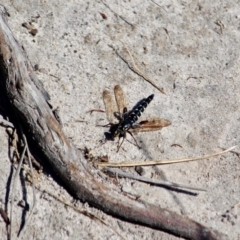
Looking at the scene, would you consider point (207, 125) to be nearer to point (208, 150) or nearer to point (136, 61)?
point (208, 150)

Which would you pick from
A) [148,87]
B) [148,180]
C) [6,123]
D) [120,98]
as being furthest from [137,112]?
[6,123]

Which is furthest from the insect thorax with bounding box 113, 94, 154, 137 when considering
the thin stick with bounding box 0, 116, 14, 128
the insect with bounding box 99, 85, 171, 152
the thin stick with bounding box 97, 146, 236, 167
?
the thin stick with bounding box 0, 116, 14, 128

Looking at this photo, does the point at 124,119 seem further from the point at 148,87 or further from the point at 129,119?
the point at 148,87

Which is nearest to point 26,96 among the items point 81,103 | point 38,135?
point 38,135

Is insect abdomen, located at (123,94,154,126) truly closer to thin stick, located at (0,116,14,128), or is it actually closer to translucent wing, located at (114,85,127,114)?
translucent wing, located at (114,85,127,114)

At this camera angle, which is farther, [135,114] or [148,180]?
[135,114]

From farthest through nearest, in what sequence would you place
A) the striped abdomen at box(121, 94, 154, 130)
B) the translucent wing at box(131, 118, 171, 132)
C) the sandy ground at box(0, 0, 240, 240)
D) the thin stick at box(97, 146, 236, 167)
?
the translucent wing at box(131, 118, 171, 132), the striped abdomen at box(121, 94, 154, 130), the thin stick at box(97, 146, 236, 167), the sandy ground at box(0, 0, 240, 240)

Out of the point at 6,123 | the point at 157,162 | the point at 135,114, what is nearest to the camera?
the point at 6,123
